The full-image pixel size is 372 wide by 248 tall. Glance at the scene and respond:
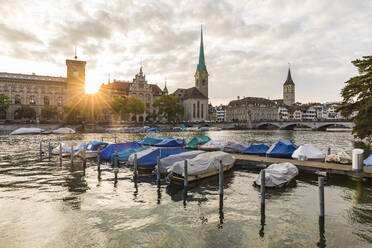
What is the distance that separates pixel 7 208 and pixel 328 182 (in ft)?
70.2

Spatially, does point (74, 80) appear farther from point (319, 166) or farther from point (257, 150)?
point (319, 166)

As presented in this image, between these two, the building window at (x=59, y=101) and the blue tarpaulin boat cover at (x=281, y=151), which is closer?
the blue tarpaulin boat cover at (x=281, y=151)

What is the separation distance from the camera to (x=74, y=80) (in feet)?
370

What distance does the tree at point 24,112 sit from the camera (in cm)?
10094

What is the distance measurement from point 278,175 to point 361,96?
852 inches

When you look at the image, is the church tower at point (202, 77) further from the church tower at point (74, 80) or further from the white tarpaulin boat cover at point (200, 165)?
the white tarpaulin boat cover at point (200, 165)

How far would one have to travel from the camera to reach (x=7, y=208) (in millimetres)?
14492

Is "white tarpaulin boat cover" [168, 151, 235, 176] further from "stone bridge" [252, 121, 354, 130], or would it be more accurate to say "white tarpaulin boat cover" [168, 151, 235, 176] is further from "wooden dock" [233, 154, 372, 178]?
"stone bridge" [252, 121, 354, 130]

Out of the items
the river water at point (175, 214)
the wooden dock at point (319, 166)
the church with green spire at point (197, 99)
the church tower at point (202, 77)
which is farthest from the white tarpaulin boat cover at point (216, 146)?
the church tower at point (202, 77)

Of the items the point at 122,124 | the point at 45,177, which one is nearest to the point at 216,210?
the point at 45,177

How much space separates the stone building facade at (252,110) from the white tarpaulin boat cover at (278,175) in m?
137

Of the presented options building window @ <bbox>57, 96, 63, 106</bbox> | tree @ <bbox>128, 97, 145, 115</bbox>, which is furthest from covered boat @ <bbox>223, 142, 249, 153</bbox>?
building window @ <bbox>57, 96, 63, 106</bbox>

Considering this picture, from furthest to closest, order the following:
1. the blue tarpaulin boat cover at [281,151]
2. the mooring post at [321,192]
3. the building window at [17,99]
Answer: the building window at [17,99] → the blue tarpaulin boat cover at [281,151] → the mooring post at [321,192]

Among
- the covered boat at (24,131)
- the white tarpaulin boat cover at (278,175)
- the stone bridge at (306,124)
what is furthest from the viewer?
the stone bridge at (306,124)
